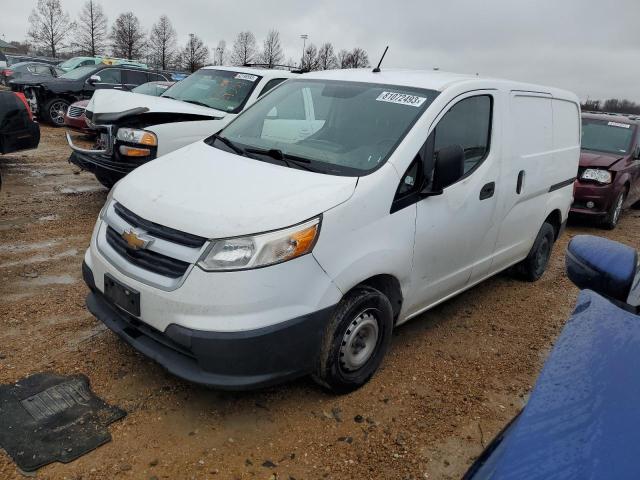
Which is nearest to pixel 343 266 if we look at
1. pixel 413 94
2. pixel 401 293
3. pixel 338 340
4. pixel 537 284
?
pixel 338 340

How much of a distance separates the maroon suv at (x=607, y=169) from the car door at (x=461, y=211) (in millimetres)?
4631

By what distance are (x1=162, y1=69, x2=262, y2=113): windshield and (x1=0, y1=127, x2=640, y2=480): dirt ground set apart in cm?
280

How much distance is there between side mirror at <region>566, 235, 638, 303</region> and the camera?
1.83 m

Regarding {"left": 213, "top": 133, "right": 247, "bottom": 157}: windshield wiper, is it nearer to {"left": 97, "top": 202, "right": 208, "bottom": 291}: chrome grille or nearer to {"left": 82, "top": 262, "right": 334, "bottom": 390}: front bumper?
{"left": 97, "top": 202, "right": 208, "bottom": 291}: chrome grille

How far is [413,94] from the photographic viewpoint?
332 cm

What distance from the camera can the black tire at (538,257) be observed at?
4969 millimetres

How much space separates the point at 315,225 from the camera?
8.27ft

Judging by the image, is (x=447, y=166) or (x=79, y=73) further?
(x=79, y=73)

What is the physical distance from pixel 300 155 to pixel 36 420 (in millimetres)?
2063

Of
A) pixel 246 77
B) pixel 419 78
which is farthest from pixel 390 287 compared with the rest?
pixel 246 77

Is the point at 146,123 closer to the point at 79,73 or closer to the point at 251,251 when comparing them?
the point at 251,251

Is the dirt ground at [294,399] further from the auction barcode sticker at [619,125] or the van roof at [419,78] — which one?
the auction barcode sticker at [619,125]

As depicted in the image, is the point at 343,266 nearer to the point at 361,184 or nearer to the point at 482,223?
the point at 361,184

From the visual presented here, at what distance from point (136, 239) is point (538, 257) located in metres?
4.04
